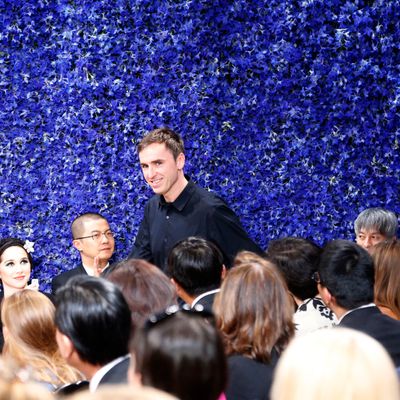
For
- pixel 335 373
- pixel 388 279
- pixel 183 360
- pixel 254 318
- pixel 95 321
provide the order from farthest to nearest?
1. pixel 388 279
2. pixel 254 318
3. pixel 95 321
4. pixel 183 360
5. pixel 335 373

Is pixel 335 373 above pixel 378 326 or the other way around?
above

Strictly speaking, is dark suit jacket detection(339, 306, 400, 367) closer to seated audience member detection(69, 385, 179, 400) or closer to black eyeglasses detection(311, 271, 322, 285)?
black eyeglasses detection(311, 271, 322, 285)

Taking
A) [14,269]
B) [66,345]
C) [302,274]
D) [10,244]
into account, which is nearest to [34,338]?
[66,345]

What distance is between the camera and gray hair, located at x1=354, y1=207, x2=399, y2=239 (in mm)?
4512

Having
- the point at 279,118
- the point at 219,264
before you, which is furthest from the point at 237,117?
the point at 219,264

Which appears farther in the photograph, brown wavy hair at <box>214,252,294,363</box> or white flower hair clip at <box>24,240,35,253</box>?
white flower hair clip at <box>24,240,35,253</box>

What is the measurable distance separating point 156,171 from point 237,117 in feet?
3.19

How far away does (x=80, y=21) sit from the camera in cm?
507

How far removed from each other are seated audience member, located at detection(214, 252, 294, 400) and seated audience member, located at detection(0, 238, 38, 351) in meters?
2.55

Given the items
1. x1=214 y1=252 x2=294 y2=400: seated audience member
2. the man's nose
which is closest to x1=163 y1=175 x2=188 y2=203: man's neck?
the man's nose

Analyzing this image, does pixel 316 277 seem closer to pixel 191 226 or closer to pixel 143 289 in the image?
pixel 143 289

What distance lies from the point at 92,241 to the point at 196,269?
6.54 feet

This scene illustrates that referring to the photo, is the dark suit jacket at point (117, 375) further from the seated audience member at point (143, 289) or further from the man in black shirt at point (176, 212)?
the man in black shirt at point (176, 212)

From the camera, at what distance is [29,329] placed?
2.58 meters
